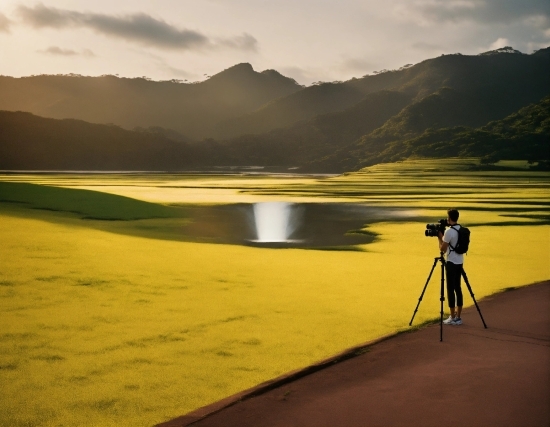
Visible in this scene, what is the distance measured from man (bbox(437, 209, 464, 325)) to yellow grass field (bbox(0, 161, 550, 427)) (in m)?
0.82

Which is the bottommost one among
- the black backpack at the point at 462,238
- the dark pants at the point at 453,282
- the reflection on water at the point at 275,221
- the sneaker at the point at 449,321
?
the sneaker at the point at 449,321

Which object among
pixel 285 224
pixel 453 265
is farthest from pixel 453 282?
pixel 285 224

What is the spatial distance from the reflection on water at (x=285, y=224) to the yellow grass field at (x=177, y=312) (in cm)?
318

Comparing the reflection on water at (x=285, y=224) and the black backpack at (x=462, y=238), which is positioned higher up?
the black backpack at (x=462, y=238)

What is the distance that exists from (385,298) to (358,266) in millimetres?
4605

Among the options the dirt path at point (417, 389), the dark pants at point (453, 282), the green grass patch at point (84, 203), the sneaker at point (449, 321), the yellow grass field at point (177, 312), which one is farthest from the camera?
the green grass patch at point (84, 203)

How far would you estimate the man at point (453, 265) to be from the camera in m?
9.84

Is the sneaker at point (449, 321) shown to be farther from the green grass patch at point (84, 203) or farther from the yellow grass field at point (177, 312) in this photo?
the green grass patch at point (84, 203)

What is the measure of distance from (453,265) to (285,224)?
71.5 feet

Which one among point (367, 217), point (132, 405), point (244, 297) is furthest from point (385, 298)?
point (367, 217)

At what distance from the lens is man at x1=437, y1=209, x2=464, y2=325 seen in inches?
387

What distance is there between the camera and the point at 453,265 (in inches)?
400

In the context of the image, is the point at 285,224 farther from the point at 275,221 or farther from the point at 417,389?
the point at 417,389

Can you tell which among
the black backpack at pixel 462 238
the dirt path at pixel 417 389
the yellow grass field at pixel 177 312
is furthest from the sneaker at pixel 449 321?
the black backpack at pixel 462 238
